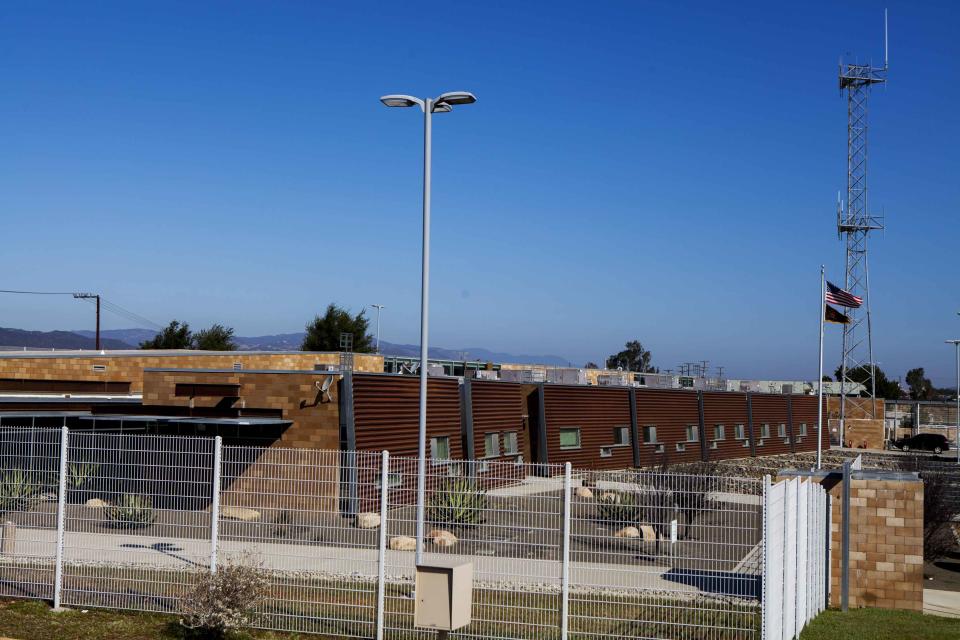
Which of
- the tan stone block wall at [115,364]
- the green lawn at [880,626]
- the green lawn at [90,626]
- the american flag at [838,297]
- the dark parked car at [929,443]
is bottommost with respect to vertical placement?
the dark parked car at [929,443]

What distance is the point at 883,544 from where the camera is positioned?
1470 cm

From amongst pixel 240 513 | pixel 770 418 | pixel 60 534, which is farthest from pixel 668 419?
pixel 60 534

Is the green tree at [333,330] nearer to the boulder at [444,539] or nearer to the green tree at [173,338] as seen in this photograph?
the green tree at [173,338]

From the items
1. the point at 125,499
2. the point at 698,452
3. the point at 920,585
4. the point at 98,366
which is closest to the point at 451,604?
the point at 125,499

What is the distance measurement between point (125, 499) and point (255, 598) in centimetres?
294

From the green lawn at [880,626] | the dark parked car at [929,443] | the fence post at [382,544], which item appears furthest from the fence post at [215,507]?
the dark parked car at [929,443]

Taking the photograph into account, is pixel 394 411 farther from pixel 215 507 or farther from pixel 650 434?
pixel 650 434

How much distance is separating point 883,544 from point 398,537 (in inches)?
285

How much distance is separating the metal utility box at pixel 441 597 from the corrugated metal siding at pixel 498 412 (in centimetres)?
2102

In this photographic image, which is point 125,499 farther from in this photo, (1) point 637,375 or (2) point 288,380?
(1) point 637,375

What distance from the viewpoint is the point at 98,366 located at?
1412 inches

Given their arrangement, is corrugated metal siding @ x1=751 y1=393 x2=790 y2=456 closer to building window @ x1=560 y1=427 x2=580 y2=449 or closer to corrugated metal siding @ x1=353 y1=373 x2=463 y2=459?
building window @ x1=560 y1=427 x2=580 y2=449

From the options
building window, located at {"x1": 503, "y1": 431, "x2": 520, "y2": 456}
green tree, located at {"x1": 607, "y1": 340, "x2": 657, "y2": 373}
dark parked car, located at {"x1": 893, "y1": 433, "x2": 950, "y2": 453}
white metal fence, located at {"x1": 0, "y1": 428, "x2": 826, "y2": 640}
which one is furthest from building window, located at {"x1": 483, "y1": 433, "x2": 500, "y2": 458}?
green tree, located at {"x1": 607, "y1": 340, "x2": 657, "y2": 373}

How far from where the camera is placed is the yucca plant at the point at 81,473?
12617mm
